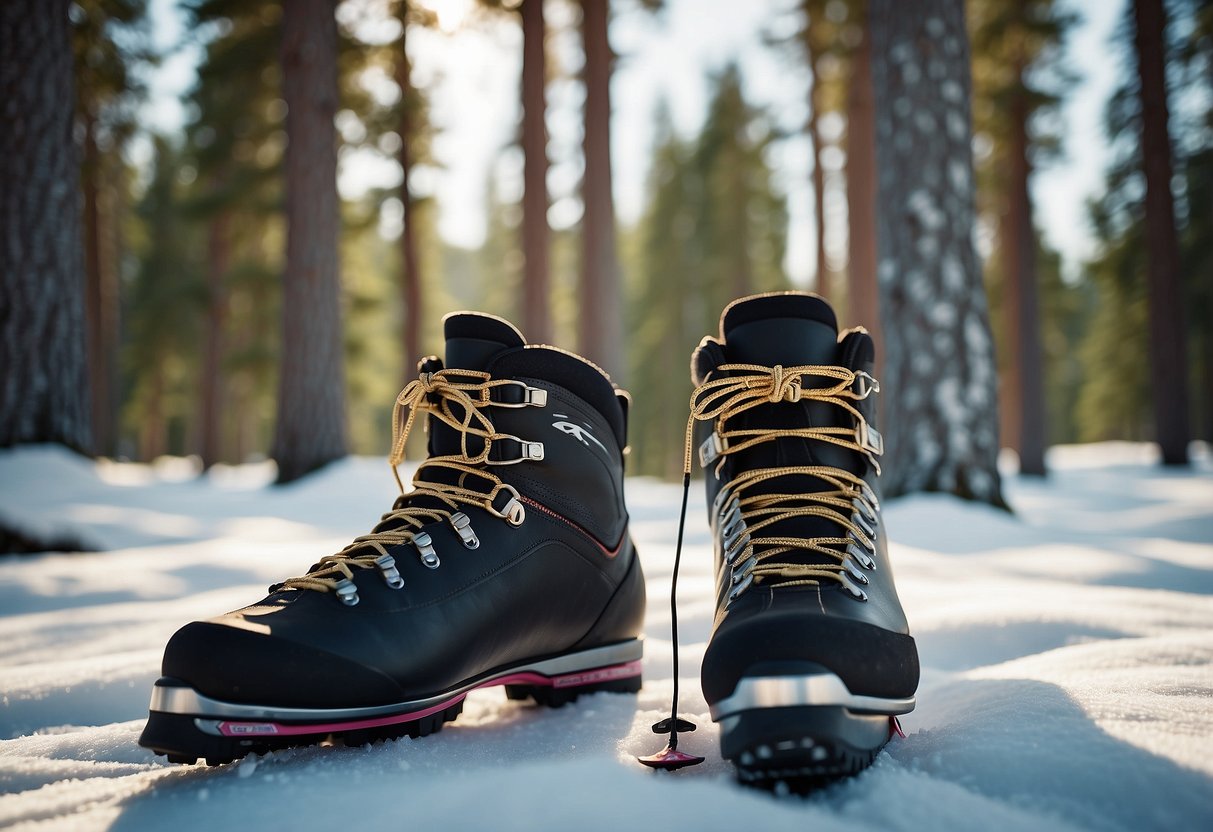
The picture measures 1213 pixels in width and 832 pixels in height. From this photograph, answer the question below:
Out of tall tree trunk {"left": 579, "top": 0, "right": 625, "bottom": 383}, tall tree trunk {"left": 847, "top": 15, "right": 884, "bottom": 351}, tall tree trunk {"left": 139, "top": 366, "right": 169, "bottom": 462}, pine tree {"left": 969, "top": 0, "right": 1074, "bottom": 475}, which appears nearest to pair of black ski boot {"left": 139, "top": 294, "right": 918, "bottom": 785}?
tall tree trunk {"left": 579, "top": 0, "right": 625, "bottom": 383}

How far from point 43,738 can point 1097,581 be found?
2891 mm

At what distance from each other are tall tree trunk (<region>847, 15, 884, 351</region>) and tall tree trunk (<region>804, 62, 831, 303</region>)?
182cm

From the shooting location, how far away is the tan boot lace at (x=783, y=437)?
3.84 feet

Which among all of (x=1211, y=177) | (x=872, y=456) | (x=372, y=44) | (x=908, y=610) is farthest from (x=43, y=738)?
(x=1211, y=177)

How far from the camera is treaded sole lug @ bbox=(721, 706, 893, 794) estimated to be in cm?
81

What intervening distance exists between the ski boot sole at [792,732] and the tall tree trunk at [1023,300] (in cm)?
1084

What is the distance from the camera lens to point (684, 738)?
1.12 m

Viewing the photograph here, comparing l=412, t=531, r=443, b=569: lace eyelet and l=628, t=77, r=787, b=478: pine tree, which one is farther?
l=628, t=77, r=787, b=478: pine tree

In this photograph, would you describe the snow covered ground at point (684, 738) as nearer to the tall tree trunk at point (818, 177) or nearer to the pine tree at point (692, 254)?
the tall tree trunk at point (818, 177)

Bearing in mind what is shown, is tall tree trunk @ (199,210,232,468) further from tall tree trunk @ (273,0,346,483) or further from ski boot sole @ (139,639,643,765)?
ski boot sole @ (139,639,643,765)

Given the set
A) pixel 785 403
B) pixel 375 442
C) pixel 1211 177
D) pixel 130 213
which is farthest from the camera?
pixel 375 442

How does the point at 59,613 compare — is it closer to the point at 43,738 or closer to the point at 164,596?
the point at 164,596

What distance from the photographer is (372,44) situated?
10.8 m

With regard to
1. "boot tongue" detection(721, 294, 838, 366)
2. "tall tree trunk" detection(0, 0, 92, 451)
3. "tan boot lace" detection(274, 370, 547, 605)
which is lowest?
"tan boot lace" detection(274, 370, 547, 605)
